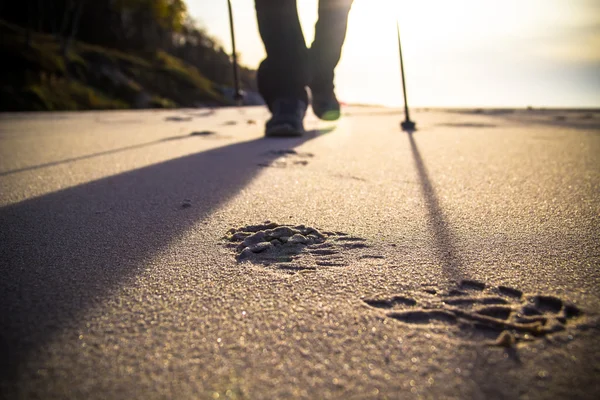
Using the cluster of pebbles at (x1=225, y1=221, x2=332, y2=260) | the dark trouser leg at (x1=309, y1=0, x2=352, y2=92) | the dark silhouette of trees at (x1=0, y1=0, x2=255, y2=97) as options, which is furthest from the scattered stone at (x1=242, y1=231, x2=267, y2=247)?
the dark silhouette of trees at (x1=0, y1=0, x2=255, y2=97)

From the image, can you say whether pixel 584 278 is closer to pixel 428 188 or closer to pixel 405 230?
pixel 405 230

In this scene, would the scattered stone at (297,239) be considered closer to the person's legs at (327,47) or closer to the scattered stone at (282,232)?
the scattered stone at (282,232)

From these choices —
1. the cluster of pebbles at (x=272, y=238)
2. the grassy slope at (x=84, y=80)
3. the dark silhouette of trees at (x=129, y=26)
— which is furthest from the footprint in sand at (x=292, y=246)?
the dark silhouette of trees at (x=129, y=26)

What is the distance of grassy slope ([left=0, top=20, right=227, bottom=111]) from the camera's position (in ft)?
34.2

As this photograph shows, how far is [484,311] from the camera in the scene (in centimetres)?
56

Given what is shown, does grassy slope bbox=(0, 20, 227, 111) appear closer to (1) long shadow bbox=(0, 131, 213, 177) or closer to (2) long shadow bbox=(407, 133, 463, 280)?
(1) long shadow bbox=(0, 131, 213, 177)

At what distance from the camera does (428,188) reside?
130 centimetres

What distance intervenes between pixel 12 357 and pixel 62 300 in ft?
0.43

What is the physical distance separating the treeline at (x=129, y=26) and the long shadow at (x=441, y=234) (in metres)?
19.9

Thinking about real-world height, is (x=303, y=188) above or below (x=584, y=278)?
above

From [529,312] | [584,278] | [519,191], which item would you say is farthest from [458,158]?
[529,312]

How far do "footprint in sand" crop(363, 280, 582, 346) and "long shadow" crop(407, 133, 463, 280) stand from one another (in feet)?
0.21

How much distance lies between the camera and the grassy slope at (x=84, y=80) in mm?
10438

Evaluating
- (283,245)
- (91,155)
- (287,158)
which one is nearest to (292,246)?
(283,245)
